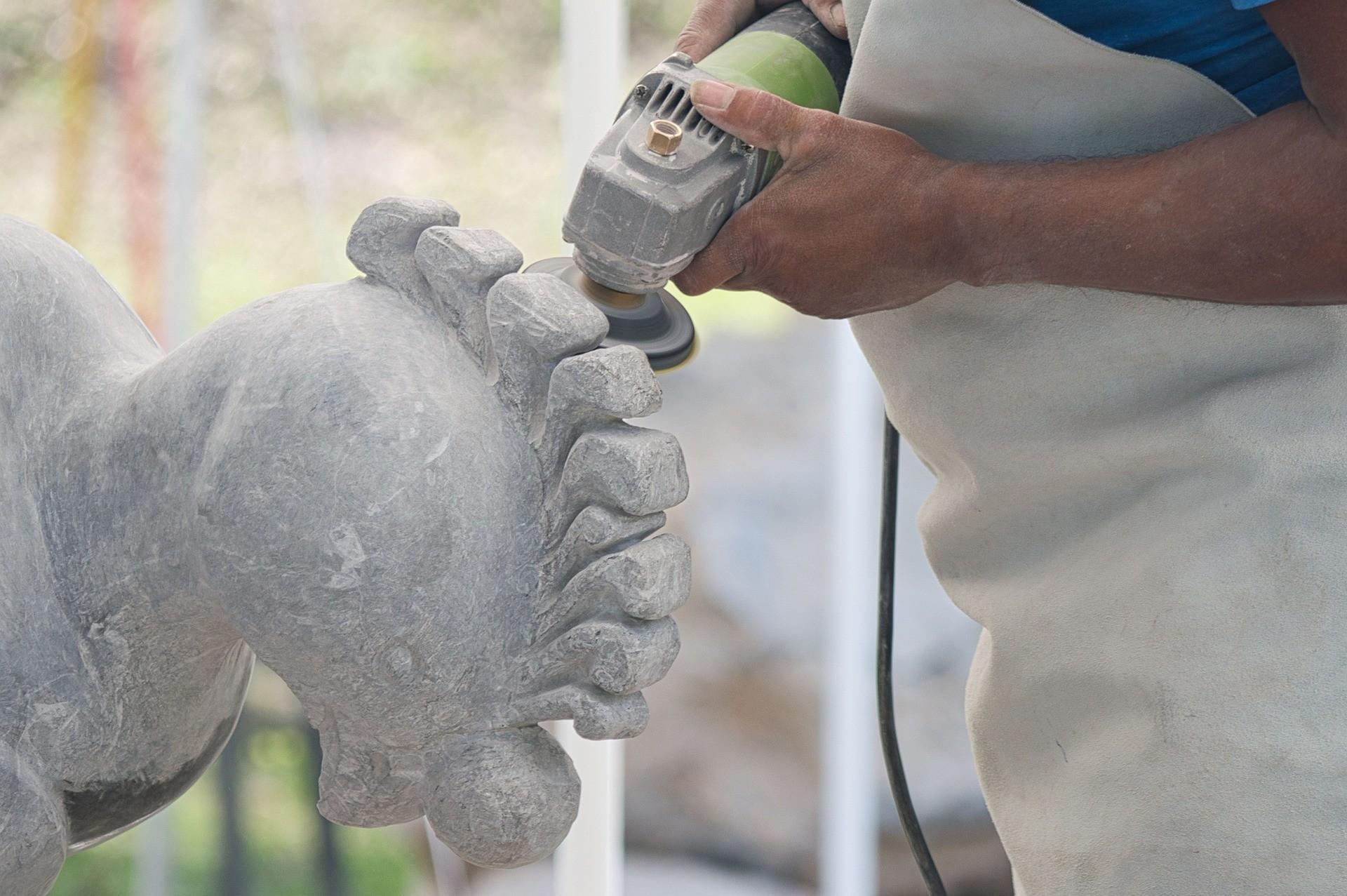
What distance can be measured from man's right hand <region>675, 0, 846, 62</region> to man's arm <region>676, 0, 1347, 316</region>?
179mm

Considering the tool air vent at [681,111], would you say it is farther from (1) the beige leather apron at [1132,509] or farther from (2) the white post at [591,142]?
(2) the white post at [591,142]

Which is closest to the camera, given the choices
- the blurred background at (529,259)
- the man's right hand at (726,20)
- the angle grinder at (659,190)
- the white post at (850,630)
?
the angle grinder at (659,190)

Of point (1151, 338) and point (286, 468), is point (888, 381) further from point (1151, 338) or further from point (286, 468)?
point (286, 468)

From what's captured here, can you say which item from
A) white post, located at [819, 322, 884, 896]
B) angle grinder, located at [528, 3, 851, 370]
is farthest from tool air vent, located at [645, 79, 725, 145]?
white post, located at [819, 322, 884, 896]

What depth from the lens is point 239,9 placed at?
2.74 metres

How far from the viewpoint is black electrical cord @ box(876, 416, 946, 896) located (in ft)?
3.72

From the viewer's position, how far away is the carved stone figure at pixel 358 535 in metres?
0.68

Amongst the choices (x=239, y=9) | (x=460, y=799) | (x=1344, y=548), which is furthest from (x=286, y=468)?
(x=239, y=9)

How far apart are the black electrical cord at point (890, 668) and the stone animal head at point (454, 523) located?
1.48ft

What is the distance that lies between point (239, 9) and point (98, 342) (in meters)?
2.18

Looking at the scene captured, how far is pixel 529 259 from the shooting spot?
118 inches

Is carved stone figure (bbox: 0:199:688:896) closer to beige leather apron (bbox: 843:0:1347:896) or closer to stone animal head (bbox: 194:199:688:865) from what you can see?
stone animal head (bbox: 194:199:688:865)

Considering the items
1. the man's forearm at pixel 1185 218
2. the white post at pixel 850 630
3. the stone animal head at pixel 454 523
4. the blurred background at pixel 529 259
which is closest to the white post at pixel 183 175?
the blurred background at pixel 529 259

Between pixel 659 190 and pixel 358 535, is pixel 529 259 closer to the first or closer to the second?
pixel 659 190
